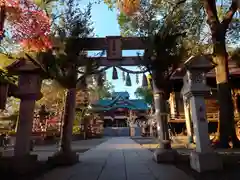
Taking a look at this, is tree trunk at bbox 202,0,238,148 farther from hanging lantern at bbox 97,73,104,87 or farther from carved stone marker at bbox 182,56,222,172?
hanging lantern at bbox 97,73,104,87

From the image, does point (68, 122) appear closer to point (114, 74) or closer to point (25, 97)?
point (25, 97)

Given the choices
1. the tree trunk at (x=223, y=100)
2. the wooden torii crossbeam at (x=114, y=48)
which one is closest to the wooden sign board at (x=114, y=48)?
the wooden torii crossbeam at (x=114, y=48)

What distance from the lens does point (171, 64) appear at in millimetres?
5793

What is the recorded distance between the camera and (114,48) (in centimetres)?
622

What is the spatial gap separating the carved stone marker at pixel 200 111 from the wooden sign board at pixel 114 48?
2.08 m

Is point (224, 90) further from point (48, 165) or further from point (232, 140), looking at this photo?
point (48, 165)

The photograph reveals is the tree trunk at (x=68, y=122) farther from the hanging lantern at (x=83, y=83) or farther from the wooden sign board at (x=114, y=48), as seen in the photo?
the wooden sign board at (x=114, y=48)

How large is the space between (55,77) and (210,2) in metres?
7.22

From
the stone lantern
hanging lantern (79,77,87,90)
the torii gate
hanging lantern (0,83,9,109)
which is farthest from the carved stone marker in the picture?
hanging lantern (0,83,9,109)

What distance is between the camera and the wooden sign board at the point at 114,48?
244 inches

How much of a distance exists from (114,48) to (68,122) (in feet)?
8.11

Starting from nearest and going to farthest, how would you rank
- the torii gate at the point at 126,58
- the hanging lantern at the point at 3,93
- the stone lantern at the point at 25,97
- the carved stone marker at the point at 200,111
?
the carved stone marker at the point at 200,111 → the hanging lantern at the point at 3,93 → the stone lantern at the point at 25,97 → the torii gate at the point at 126,58

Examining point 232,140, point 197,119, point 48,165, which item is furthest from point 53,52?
point 232,140

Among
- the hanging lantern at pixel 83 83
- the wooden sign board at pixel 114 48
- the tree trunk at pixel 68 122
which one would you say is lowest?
the tree trunk at pixel 68 122
